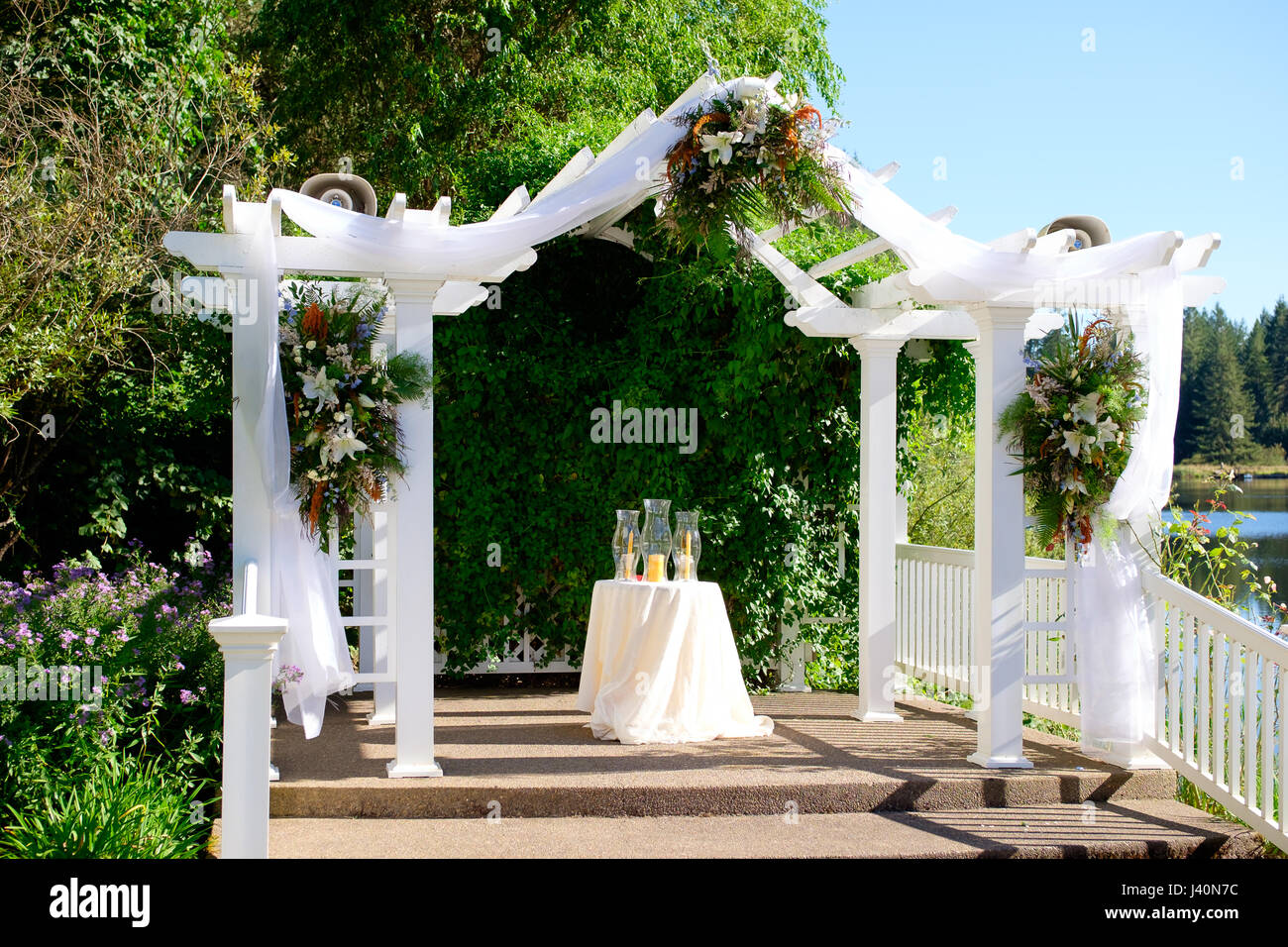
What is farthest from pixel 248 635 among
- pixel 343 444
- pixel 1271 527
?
pixel 1271 527

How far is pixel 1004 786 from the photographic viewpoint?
494cm

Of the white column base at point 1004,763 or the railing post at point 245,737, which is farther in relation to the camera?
the white column base at point 1004,763

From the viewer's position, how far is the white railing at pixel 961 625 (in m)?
5.87

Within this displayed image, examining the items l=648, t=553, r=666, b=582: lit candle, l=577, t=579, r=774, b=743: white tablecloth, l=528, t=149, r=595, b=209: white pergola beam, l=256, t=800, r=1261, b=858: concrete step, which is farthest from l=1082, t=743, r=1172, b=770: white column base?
l=528, t=149, r=595, b=209: white pergola beam

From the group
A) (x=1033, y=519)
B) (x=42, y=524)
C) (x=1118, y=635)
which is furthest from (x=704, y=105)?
(x=42, y=524)

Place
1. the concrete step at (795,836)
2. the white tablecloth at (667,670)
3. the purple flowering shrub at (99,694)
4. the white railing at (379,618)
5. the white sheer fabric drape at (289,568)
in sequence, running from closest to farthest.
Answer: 1. the concrete step at (795,836)
2. the purple flowering shrub at (99,694)
3. the white sheer fabric drape at (289,568)
4. the white railing at (379,618)
5. the white tablecloth at (667,670)

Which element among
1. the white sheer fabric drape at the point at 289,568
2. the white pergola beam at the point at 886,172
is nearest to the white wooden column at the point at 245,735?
the white sheer fabric drape at the point at 289,568

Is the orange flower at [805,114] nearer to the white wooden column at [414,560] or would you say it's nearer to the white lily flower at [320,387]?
the white wooden column at [414,560]

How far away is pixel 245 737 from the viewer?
12.3 ft

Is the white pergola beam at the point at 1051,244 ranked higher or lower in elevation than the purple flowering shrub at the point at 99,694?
higher

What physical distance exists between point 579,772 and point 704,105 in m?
3.07

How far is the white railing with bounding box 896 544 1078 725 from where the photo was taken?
5867 millimetres

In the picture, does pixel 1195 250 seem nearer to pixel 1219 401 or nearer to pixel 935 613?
pixel 935 613

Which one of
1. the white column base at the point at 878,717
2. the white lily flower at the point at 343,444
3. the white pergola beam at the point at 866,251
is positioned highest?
the white pergola beam at the point at 866,251
